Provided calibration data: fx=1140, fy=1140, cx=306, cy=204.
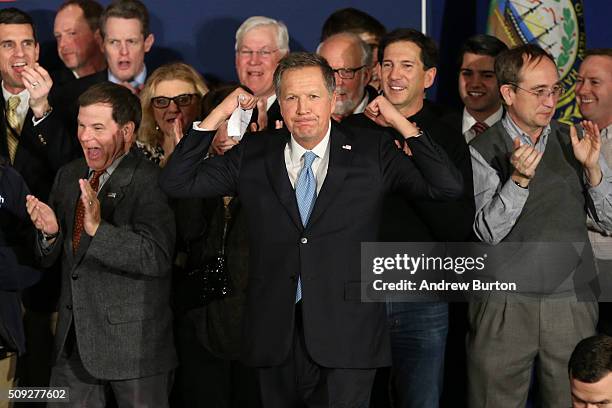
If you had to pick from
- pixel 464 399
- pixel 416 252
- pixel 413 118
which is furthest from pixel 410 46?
pixel 464 399

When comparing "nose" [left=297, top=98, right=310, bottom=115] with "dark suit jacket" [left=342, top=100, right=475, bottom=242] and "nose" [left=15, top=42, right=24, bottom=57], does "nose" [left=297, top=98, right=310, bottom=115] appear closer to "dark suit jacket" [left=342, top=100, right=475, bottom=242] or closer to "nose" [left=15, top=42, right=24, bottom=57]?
"dark suit jacket" [left=342, top=100, right=475, bottom=242]

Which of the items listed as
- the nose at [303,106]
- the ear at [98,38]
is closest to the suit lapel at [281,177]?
the nose at [303,106]

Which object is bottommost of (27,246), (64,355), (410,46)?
(64,355)

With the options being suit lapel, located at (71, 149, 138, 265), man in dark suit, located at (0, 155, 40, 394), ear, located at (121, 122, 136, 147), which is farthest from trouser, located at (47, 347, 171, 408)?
ear, located at (121, 122, 136, 147)

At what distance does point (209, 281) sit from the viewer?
4730 mm

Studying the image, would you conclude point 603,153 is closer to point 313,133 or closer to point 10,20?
point 313,133

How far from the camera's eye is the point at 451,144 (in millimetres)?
4578

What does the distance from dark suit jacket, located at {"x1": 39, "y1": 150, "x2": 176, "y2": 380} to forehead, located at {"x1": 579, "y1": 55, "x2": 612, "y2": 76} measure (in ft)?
6.80

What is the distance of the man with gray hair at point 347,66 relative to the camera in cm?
515

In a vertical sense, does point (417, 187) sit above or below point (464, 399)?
above

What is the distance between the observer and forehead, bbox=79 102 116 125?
14.8ft

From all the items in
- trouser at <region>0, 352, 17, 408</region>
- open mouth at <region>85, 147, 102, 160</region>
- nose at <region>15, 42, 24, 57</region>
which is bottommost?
trouser at <region>0, 352, 17, 408</region>

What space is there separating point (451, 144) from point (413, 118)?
203 millimetres

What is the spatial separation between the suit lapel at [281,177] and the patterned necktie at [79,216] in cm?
82
